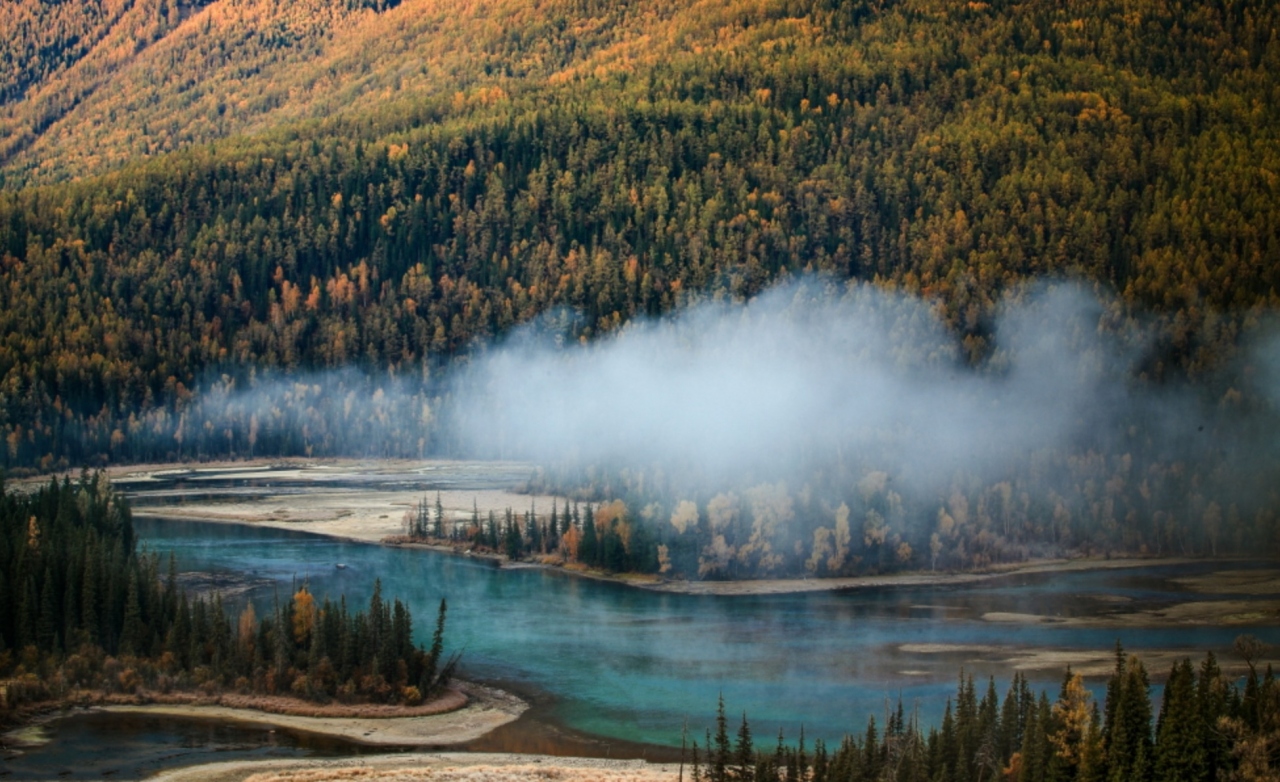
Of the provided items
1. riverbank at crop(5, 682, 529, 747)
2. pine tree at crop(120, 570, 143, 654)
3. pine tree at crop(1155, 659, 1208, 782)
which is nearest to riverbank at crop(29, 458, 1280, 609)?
riverbank at crop(5, 682, 529, 747)

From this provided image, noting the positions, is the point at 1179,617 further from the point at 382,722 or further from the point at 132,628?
the point at 132,628

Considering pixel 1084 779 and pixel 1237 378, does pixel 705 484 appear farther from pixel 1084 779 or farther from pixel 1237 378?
pixel 1084 779

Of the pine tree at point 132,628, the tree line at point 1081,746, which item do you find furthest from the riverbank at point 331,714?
the tree line at point 1081,746

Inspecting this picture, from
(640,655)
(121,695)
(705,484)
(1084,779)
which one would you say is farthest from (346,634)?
(705,484)

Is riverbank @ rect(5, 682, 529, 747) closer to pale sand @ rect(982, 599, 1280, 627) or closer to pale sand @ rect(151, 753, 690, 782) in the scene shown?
pale sand @ rect(151, 753, 690, 782)

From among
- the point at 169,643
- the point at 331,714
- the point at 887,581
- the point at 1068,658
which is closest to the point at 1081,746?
Answer: the point at 1068,658
